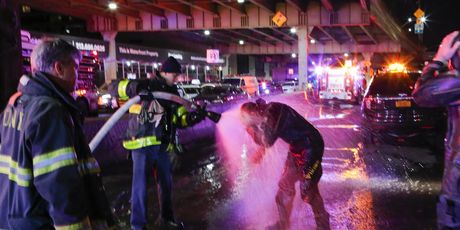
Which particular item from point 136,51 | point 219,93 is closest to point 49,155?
point 219,93

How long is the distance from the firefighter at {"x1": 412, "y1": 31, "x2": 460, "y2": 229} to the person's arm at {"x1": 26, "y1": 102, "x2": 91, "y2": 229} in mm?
2128

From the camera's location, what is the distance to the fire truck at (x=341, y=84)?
88.8 feet

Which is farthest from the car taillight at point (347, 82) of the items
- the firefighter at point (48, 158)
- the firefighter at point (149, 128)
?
the firefighter at point (48, 158)

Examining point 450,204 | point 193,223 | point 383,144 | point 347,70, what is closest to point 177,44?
point 347,70

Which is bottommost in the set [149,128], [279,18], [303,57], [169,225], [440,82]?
[169,225]

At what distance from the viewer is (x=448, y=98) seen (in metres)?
2.91

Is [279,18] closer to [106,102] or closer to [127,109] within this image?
[106,102]

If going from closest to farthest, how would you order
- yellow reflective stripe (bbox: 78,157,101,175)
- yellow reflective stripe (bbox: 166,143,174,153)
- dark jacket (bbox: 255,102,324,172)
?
yellow reflective stripe (bbox: 78,157,101,175)
dark jacket (bbox: 255,102,324,172)
yellow reflective stripe (bbox: 166,143,174,153)

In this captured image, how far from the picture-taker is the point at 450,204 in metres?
2.90

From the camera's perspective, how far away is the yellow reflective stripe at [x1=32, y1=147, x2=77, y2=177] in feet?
7.10

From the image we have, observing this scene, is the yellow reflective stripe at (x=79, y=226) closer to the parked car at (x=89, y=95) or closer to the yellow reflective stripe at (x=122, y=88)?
the yellow reflective stripe at (x=122, y=88)

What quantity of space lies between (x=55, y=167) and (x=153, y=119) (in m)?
2.86

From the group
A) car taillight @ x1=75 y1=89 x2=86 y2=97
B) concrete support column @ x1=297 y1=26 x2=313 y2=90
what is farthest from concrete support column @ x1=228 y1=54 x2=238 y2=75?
car taillight @ x1=75 y1=89 x2=86 y2=97

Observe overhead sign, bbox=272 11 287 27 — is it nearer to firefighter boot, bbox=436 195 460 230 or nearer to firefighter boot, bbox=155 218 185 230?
firefighter boot, bbox=155 218 185 230
